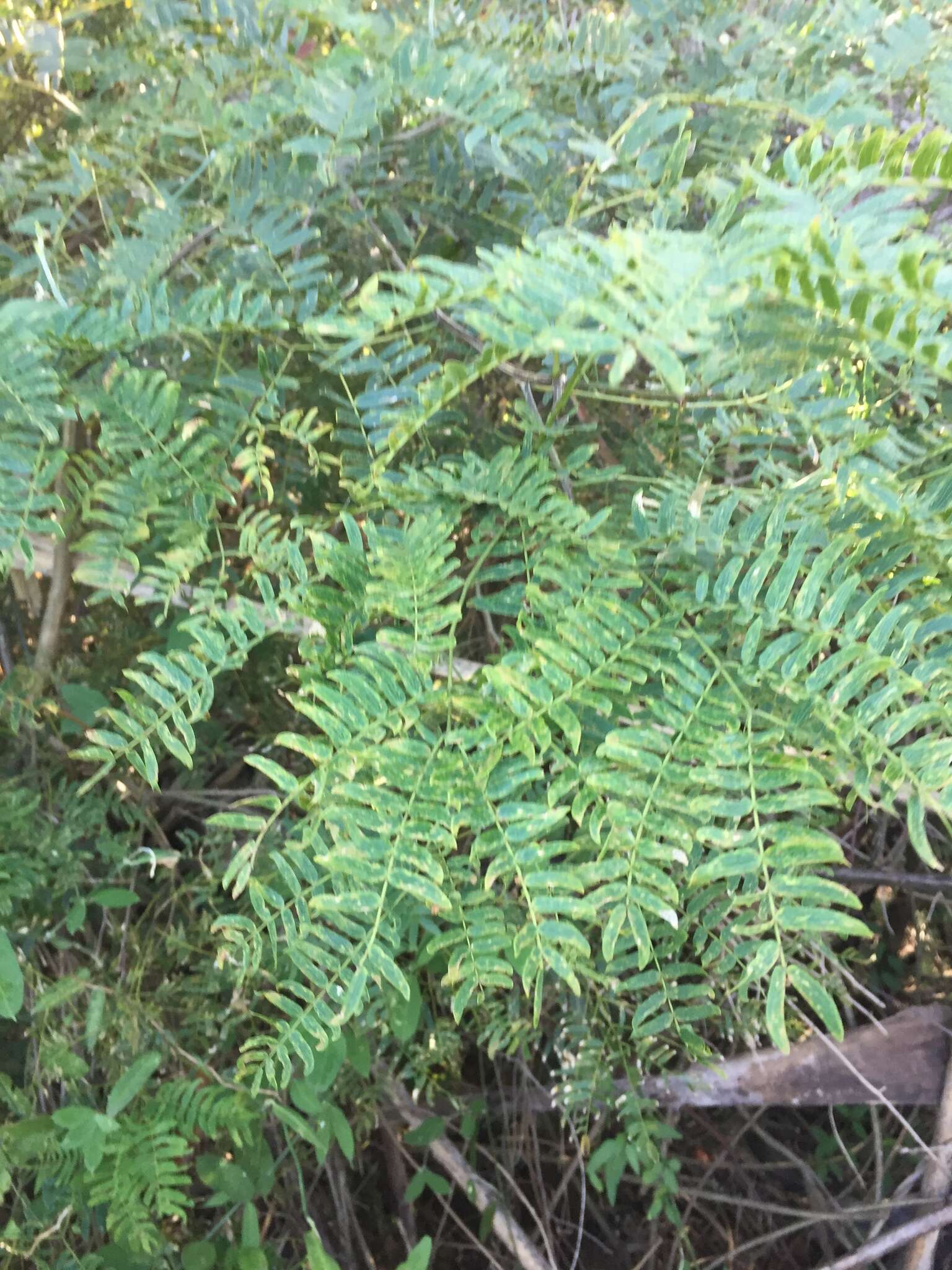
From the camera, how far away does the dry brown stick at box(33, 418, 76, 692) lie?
91cm

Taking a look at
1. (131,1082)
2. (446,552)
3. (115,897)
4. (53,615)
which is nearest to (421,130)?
(446,552)

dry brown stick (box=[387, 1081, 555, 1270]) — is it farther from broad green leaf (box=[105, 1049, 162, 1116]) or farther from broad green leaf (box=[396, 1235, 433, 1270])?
broad green leaf (box=[105, 1049, 162, 1116])

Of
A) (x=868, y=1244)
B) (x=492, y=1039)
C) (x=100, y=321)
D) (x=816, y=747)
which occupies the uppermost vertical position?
(x=100, y=321)

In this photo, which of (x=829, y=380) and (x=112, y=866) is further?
(x=112, y=866)

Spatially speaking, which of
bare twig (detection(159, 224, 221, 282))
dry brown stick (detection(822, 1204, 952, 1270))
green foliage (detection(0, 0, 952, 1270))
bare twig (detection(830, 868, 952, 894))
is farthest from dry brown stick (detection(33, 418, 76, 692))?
dry brown stick (detection(822, 1204, 952, 1270))

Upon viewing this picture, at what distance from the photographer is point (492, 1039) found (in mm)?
852

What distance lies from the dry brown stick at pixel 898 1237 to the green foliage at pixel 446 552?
244mm

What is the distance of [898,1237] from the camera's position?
93cm

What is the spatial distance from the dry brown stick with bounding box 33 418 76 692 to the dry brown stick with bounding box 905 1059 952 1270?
1.18 metres

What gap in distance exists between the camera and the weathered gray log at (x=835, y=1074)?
1000mm

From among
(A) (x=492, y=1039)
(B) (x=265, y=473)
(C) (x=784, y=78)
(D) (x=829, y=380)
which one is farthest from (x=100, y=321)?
(A) (x=492, y=1039)

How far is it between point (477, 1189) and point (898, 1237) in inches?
19.7

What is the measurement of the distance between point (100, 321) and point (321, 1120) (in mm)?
783

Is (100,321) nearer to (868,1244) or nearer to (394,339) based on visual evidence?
(394,339)
